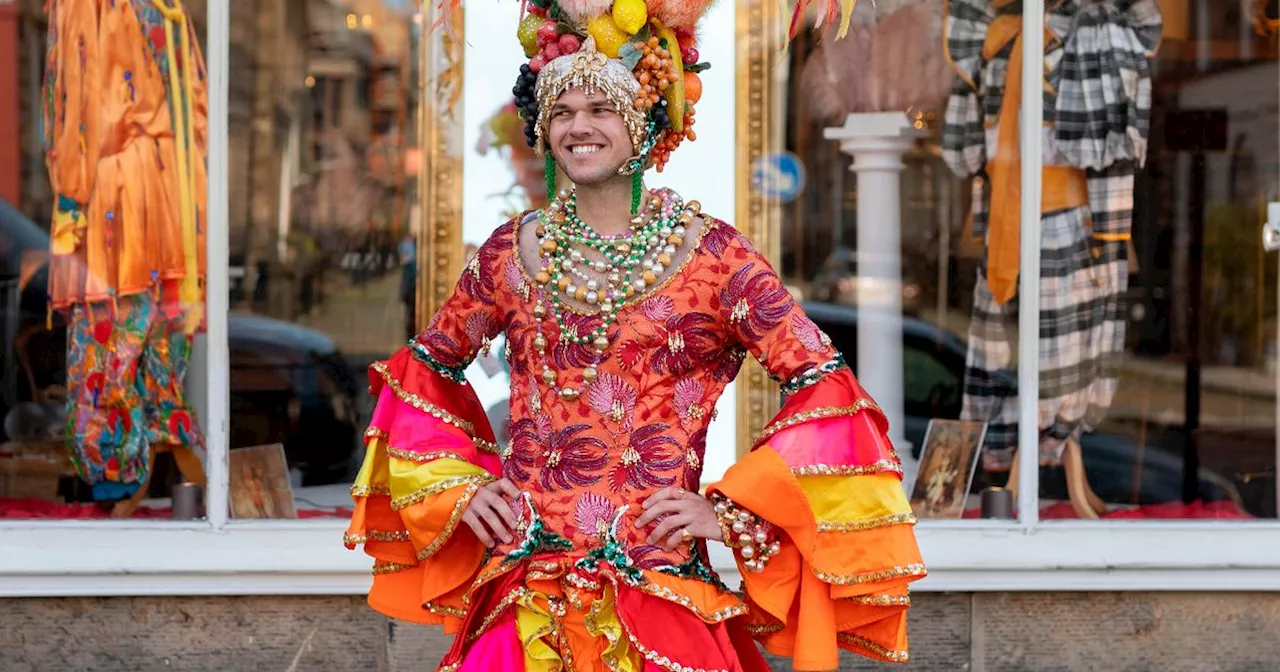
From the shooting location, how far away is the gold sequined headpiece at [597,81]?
279 cm

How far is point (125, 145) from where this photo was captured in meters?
4.89

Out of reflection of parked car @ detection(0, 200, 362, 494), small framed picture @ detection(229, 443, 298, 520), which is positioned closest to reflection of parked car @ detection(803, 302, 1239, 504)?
reflection of parked car @ detection(0, 200, 362, 494)

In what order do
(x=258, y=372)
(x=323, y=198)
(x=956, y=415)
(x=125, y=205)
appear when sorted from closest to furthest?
(x=125, y=205) < (x=956, y=415) < (x=258, y=372) < (x=323, y=198)

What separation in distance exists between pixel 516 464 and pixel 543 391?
150 millimetres

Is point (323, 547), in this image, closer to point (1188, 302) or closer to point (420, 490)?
point (420, 490)

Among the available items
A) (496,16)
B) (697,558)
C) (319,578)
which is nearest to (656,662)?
(697,558)

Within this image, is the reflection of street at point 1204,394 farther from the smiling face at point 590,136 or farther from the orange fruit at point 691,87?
the smiling face at point 590,136

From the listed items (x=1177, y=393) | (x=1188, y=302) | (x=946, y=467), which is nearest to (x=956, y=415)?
(x=946, y=467)

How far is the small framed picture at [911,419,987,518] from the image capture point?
505 centimetres

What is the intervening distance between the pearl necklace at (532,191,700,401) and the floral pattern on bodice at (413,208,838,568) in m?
0.02

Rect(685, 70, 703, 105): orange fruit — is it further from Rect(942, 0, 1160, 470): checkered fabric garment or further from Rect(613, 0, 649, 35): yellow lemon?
Rect(942, 0, 1160, 470): checkered fabric garment

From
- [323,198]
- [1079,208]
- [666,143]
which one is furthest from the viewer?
[323,198]

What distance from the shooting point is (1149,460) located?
18.5 feet

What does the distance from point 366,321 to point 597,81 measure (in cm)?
335
